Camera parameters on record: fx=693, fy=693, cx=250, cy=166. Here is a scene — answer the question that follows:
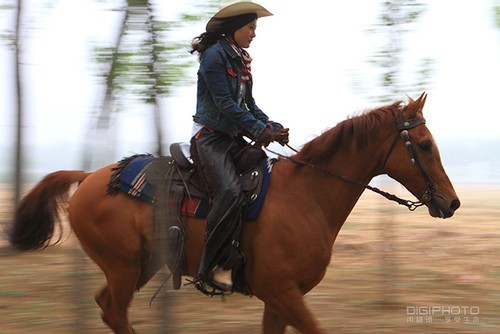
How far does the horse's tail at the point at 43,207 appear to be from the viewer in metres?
6.63

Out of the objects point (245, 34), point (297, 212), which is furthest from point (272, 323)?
point (245, 34)

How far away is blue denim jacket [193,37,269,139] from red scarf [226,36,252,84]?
45 mm

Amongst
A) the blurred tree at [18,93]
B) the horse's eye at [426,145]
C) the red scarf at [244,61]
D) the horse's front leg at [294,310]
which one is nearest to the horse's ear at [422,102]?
the horse's eye at [426,145]

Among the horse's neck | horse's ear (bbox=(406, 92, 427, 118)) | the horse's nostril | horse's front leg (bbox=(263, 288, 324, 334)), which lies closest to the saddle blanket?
the horse's neck

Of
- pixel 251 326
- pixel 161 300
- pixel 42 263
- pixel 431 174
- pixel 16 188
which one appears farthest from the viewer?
pixel 16 188

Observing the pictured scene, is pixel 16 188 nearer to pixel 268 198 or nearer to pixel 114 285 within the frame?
pixel 114 285

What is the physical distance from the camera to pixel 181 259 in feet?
18.9

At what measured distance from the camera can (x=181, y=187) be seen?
228 inches

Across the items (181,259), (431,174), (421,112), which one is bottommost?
(181,259)

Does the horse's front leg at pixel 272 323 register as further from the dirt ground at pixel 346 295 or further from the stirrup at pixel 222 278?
the dirt ground at pixel 346 295

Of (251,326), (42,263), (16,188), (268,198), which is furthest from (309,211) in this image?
(16,188)

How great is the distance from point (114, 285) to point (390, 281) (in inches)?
151

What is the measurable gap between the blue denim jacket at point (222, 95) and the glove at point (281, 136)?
0.45ft

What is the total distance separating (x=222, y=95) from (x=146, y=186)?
1.05 m
